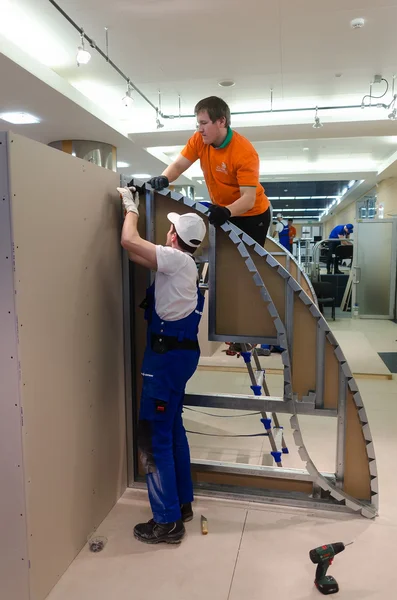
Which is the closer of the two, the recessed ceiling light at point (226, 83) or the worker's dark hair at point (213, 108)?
the worker's dark hair at point (213, 108)

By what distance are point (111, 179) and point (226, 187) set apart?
0.64 m

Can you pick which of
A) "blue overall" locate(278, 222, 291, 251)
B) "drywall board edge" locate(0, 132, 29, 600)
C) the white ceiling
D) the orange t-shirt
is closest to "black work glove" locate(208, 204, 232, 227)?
the orange t-shirt

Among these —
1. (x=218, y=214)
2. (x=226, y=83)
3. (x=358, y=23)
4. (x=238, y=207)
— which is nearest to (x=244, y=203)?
(x=238, y=207)

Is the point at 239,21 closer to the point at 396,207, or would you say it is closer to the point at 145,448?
the point at 145,448

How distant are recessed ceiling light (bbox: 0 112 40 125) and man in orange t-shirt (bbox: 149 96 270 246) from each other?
4427 millimetres

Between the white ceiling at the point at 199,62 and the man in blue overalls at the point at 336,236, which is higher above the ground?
the white ceiling at the point at 199,62

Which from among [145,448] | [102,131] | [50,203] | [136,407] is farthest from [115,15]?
[145,448]

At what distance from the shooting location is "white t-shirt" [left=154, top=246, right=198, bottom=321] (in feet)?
6.69

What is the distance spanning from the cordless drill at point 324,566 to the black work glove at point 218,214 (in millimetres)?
1524

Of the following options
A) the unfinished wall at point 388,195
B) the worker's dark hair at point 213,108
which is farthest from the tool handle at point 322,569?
the unfinished wall at point 388,195

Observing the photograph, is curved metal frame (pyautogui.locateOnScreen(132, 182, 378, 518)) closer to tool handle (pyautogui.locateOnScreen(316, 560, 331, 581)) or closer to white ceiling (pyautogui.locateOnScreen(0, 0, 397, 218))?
tool handle (pyautogui.locateOnScreen(316, 560, 331, 581))

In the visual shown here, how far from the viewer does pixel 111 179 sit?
2.31 m

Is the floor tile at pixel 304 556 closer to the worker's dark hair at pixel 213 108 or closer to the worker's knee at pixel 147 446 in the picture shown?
the worker's knee at pixel 147 446

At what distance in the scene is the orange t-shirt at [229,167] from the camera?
238cm
